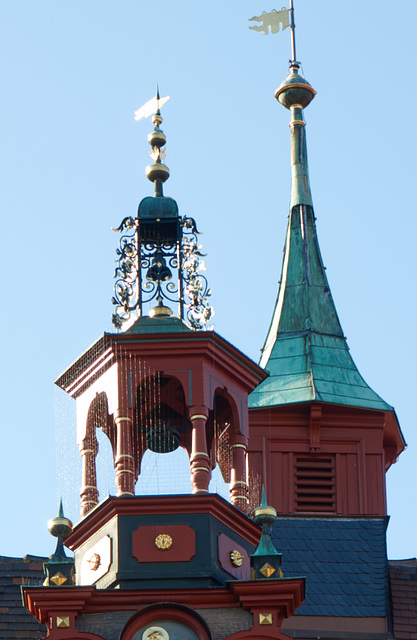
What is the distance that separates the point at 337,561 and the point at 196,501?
9.83 metres

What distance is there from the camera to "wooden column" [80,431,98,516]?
33500 mm

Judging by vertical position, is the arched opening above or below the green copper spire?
below

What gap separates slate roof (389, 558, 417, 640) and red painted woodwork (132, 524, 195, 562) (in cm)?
778

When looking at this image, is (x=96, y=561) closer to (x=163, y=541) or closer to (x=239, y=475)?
(x=163, y=541)

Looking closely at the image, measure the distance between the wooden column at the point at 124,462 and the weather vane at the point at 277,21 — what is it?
1836cm

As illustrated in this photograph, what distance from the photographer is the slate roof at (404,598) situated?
39000mm

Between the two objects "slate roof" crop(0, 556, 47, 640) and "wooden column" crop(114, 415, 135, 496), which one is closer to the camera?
"wooden column" crop(114, 415, 135, 496)

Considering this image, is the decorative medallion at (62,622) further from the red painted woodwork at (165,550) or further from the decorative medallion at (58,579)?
the red painted woodwork at (165,550)

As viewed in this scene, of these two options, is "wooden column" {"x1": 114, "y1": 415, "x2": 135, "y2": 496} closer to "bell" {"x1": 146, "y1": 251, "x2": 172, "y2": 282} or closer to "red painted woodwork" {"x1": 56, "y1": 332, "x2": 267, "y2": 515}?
"red painted woodwork" {"x1": 56, "y1": 332, "x2": 267, "y2": 515}

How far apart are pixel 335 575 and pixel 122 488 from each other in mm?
9396

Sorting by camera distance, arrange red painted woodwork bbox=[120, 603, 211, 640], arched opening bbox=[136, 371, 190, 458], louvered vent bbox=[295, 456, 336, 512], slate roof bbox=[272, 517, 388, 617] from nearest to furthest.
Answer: red painted woodwork bbox=[120, 603, 211, 640], arched opening bbox=[136, 371, 190, 458], slate roof bbox=[272, 517, 388, 617], louvered vent bbox=[295, 456, 336, 512]

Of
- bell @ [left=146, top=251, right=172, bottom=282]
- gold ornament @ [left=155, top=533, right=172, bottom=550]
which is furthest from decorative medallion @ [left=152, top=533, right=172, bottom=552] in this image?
bell @ [left=146, top=251, right=172, bottom=282]

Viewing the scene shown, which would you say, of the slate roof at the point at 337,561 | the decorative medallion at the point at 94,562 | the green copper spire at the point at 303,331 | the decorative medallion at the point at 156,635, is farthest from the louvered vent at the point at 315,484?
the decorative medallion at the point at 156,635

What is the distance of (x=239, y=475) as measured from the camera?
3381 centimetres
